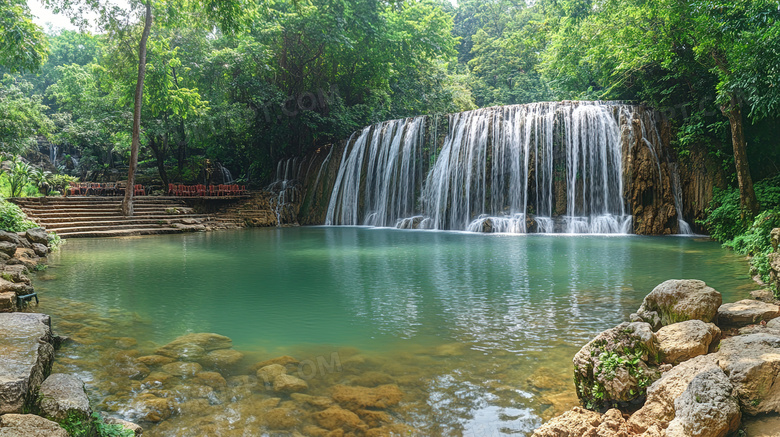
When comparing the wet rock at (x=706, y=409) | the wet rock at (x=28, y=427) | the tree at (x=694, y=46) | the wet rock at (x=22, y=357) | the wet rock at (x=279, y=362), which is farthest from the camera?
the tree at (x=694, y=46)

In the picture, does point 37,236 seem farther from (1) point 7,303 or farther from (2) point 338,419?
(2) point 338,419

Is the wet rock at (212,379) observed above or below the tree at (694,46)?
below

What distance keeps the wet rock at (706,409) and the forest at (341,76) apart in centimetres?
656

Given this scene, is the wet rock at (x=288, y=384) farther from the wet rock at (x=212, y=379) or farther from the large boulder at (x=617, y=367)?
the large boulder at (x=617, y=367)

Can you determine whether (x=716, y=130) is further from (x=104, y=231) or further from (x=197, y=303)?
(x=104, y=231)

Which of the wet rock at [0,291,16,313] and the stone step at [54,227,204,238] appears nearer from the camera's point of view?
the wet rock at [0,291,16,313]

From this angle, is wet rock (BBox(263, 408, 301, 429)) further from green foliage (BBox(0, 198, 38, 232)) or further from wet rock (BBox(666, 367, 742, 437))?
green foliage (BBox(0, 198, 38, 232))

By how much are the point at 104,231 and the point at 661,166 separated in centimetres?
1779

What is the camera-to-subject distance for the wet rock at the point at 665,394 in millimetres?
2369

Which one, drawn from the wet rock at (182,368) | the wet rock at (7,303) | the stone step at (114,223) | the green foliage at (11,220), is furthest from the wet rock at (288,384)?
the stone step at (114,223)

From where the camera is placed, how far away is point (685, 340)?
3006 mm

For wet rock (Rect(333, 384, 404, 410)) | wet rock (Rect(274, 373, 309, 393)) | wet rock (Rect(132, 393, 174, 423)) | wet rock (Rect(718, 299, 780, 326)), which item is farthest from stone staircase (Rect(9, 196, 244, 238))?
wet rock (Rect(718, 299, 780, 326))

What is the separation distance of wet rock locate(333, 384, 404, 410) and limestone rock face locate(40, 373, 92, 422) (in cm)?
134

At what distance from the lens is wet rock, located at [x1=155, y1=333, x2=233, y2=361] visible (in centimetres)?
369
